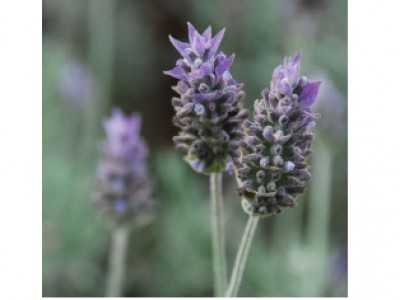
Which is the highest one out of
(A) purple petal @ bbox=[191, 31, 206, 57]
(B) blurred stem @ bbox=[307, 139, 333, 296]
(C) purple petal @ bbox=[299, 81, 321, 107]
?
(A) purple petal @ bbox=[191, 31, 206, 57]

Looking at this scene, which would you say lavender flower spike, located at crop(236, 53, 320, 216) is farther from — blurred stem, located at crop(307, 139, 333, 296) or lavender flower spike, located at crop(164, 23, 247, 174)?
blurred stem, located at crop(307, 139, 333, 296)

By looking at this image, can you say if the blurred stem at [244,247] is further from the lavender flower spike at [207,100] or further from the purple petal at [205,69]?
the purple petal at [205,69]

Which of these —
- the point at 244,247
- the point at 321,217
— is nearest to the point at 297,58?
the point at 244,247

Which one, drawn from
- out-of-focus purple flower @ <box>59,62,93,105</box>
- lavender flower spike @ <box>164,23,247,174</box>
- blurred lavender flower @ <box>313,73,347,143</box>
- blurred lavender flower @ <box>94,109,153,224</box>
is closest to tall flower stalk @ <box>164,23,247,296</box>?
lavender flower spike @ <box>164,23,247,174</box>

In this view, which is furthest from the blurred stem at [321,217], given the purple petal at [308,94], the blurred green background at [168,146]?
the purple petal at [308,94]
